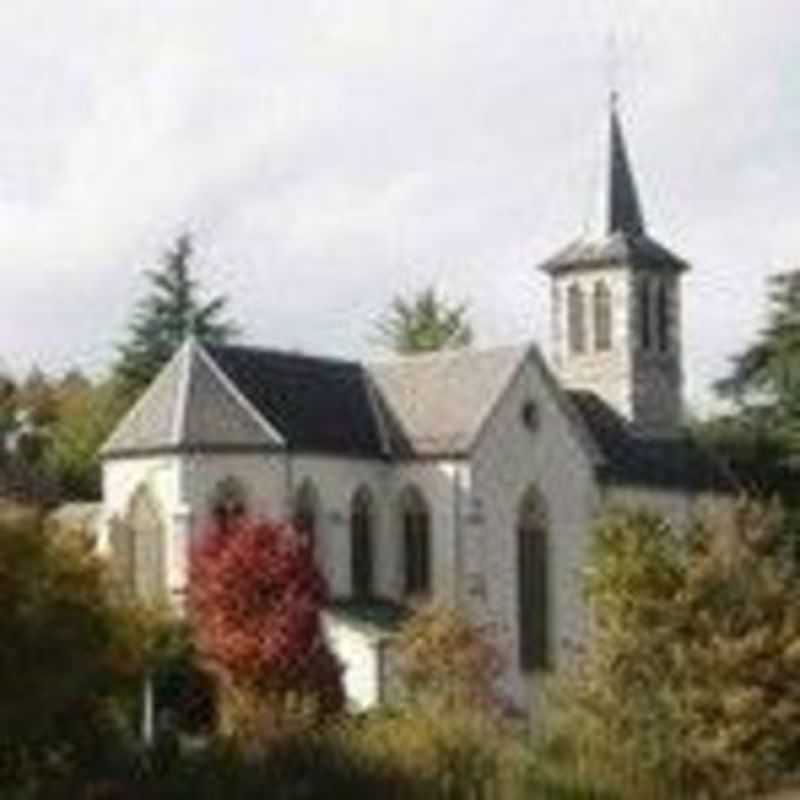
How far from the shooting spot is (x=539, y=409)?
75.1 m

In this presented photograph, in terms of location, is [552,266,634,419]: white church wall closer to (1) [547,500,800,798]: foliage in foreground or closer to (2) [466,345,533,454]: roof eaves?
(2) [466,345,533,454]: roof eaves

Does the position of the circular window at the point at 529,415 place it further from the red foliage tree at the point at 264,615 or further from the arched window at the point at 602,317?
the red foliage tree at the point at 264,615

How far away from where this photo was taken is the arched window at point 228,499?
70000 millimetres

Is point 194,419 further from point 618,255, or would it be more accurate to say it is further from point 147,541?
point 618,255

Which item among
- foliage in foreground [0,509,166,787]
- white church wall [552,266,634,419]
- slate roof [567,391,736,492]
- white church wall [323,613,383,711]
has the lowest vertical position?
white church wall [323,613,383,711]

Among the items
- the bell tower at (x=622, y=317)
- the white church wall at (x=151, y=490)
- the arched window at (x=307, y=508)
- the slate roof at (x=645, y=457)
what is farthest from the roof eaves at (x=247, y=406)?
the bell tower at (x=622, y=317)

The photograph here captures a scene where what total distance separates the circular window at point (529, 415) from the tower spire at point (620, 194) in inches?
665

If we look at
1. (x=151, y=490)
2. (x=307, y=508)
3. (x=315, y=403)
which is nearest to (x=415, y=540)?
(x=307, y=508)

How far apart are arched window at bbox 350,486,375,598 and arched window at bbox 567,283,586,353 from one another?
18.3m

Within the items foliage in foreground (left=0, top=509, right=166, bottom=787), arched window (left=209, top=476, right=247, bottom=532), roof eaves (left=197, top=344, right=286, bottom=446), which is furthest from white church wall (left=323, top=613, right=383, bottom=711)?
foliage in foreground (left=0, top=509, right=166, bottom=787)

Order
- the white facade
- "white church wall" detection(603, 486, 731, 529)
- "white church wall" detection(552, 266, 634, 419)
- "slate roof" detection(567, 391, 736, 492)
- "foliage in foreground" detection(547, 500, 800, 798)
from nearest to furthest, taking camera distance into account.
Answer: "foliage in foreground" detection(547, 500, 800, 798), the white facade, "white church wall" detection(603, 486, 731, 529), "slate roof" detection(567, 391, 736, 492), "white church wall" detection(552, 266, 634, 419)

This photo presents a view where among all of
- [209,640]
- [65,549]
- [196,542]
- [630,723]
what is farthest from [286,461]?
[630,723]

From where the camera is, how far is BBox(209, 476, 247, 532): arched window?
230 ft

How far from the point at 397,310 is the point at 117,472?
48.3 metres
